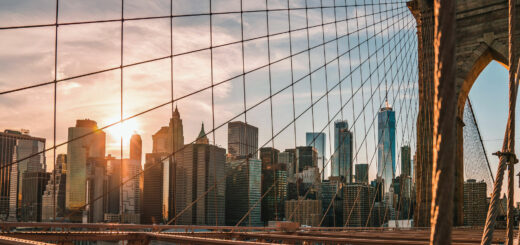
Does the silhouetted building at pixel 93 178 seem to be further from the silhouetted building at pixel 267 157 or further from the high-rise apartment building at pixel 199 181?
the silhouetted building at pixel 267 157

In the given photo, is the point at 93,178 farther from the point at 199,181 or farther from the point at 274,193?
the point at 274,193

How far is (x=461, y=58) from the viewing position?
1412 cm

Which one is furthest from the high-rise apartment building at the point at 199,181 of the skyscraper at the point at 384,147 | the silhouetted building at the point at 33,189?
the silhouetted building at the point at 33,189

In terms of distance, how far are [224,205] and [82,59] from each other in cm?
4232

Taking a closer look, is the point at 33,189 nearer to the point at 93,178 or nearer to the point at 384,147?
the point at 93,178

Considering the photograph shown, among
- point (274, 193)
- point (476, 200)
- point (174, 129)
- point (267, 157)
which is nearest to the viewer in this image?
point (174, 129)

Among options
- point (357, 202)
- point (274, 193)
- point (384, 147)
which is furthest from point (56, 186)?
point (357, 202)

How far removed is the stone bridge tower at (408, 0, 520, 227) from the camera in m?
13.6

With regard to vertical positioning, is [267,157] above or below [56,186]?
above

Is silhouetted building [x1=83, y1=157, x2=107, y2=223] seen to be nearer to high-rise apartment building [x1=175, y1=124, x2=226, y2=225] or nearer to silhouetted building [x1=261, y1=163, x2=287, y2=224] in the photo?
high-rise apartment building [x1=175, y1=124, x2=226, y2=225]

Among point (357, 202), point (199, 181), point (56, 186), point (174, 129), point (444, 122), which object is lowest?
point (357, 202)

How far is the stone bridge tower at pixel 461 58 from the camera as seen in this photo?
13.6m

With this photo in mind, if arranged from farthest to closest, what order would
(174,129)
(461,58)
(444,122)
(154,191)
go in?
(154,191) → (461,58) → (174,129) → (444,122)

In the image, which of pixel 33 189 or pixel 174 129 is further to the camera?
pixel 33 189
